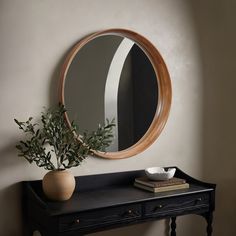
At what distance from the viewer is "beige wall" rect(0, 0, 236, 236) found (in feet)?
7.63

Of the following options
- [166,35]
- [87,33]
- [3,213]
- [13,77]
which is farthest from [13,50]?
[166,35]

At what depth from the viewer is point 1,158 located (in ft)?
7.54

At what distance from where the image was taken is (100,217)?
2.17 m

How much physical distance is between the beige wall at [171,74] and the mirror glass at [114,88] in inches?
4.2

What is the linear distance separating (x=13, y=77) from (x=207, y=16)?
1.56 metres

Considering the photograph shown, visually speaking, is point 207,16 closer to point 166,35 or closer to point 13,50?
point 166,35

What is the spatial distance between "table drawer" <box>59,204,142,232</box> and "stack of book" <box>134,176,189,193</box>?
231 mm

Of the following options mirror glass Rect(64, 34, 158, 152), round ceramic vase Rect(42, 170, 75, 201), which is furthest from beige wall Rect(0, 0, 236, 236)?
round ceramic vase Rect(42, 170, 75, 201)

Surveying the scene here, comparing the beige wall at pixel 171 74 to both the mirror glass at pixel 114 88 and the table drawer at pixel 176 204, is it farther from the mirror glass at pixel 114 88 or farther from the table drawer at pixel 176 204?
the table drawer at pixel 176 204

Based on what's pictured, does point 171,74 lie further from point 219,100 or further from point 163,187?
point 163,187

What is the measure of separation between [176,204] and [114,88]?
84 cm

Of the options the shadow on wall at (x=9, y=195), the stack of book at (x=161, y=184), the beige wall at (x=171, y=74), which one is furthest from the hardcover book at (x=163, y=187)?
the shadow on wall at (x=9, y=195)

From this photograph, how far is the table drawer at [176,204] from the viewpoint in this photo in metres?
2.36

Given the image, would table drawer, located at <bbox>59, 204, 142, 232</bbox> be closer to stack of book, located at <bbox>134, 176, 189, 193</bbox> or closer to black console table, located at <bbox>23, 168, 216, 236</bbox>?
black console table, located at <bbox>23, 168, 216, 236</bbox>
